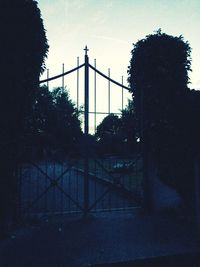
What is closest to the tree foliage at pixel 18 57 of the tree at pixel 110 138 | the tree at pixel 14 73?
the tree at pixel 14 73

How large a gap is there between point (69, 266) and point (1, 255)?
113 centimetres

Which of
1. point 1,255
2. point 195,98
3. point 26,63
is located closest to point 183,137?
point 195,98

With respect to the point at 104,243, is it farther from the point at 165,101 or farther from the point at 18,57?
the point at 18,57

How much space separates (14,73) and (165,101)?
140 inches

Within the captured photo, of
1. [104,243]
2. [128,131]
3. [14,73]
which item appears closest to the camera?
[104,243]

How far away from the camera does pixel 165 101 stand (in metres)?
6.31

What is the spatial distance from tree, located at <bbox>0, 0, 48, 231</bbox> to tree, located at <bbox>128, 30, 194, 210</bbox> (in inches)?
111

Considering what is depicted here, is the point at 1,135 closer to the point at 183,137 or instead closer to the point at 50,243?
the point at 50,243

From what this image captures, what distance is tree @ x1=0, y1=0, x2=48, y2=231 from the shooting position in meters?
4.96

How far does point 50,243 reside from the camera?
4328 millimetres

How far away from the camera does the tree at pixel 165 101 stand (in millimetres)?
5824

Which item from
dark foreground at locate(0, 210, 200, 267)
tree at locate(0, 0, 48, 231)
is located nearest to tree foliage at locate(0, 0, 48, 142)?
tree at locate(0, 0, 48, 231)

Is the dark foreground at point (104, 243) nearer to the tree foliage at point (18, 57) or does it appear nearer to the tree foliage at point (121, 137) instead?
the tree foliage at point (121, 137)

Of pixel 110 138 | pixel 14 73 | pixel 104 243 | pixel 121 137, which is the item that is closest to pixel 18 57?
pixel 14 73
